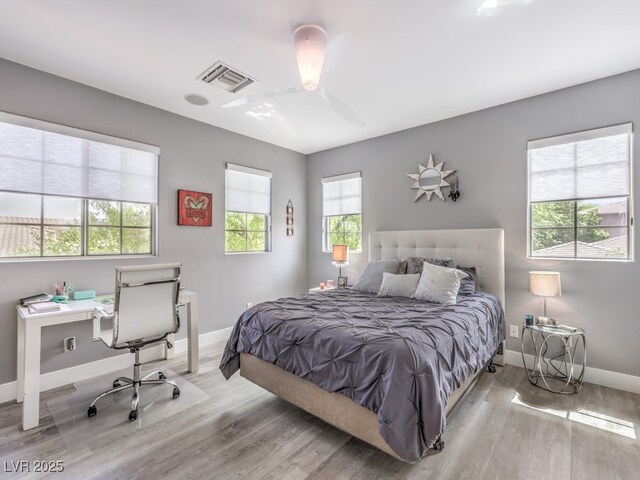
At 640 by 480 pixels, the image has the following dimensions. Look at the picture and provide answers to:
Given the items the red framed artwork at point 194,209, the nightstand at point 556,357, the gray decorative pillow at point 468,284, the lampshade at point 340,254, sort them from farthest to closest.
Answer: the lampshade at point 340,254
the red framed artwork at point 194,209
the gray decorative pillow at point 468,284
the nightstand at point 556,357

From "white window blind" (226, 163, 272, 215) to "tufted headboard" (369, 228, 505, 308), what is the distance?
191 cm

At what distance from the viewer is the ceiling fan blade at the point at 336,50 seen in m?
2.08

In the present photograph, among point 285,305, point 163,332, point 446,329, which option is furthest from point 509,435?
point 163,332

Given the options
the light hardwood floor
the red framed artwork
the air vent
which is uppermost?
the air vent

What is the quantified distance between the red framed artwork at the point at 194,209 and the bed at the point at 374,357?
1.69 meters

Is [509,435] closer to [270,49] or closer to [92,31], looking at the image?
[270,49]

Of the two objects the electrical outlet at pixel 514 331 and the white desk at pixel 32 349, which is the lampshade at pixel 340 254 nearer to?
the electrical outlet at pixel 514 331

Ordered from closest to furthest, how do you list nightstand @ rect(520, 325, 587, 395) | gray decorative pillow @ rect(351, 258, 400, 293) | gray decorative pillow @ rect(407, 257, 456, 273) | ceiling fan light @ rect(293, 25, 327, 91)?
ceiling fan light @ rect(293, 25, 327, 91) < nightstand @ rect(520, 325, 587, 395) < gray decorative pillow @ rect(407, 257, 456, 273) < gray decorative pillow @ rect(351, 258, 400, 293)

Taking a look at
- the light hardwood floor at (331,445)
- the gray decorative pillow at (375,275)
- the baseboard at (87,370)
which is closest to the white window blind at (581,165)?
the gray decorative pillow at (375,275)

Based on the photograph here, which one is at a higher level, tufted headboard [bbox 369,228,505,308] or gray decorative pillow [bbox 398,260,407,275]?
tufted headboard [bbox 369,228,505,308]

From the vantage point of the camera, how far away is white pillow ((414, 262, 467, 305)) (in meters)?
2.84

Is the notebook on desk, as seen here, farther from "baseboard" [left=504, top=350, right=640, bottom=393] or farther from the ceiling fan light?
"baseboard" [left=504, top=350, right=640, bottom=393]

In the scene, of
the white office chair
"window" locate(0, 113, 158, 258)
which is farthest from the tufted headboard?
"window" locate(0, 113, 158, 258)

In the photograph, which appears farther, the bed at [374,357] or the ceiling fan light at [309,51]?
the ceiling fan light at [309,51]
